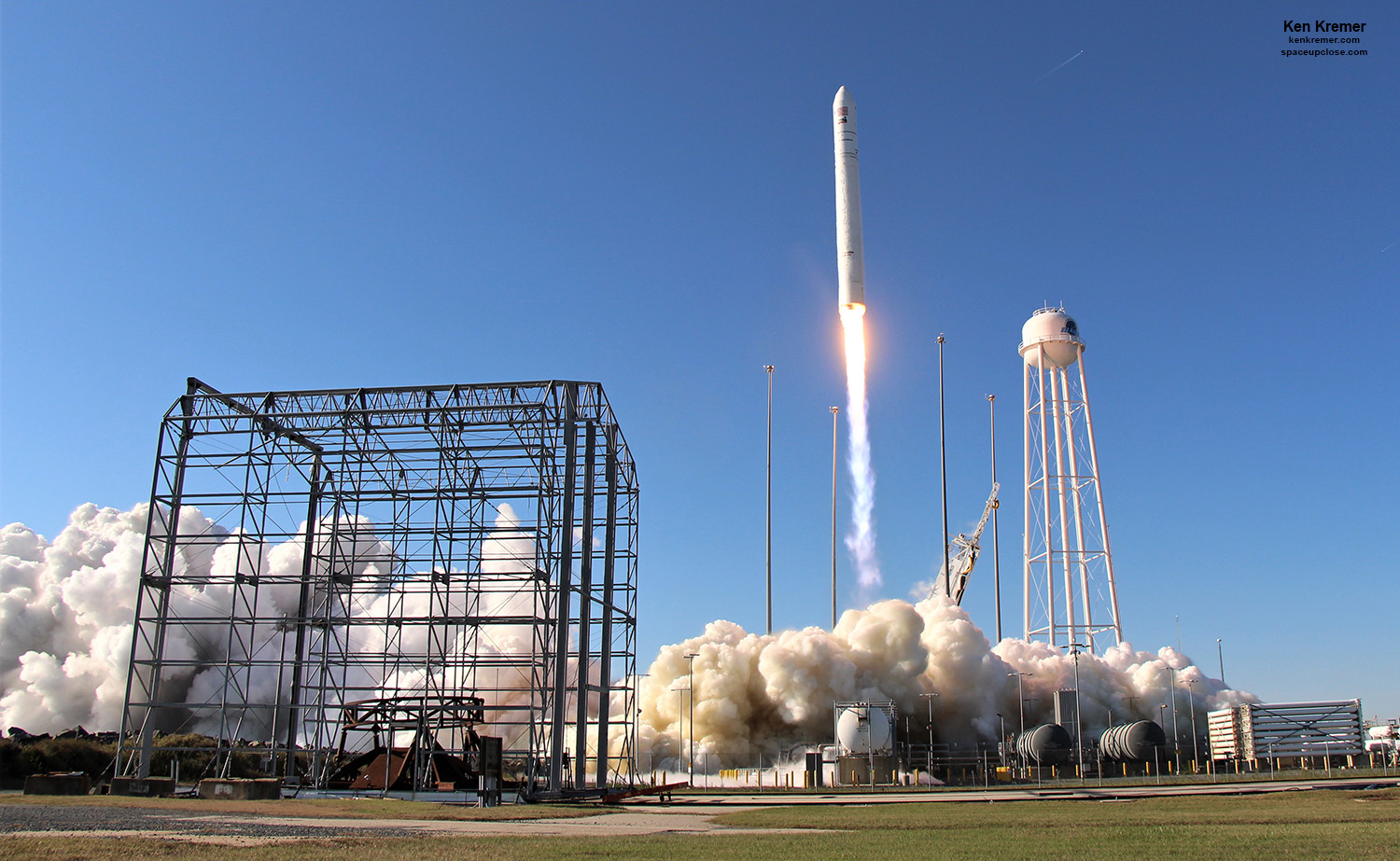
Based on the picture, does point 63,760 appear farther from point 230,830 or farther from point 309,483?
point 230,830

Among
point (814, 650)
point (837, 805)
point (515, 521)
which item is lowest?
point (837, 805)

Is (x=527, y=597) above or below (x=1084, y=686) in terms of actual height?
above

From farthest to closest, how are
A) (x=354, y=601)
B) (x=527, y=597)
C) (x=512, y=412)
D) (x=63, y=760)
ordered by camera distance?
1. (x=354, y=601)
2. (x=527, y=597)
3. (x=63, y=760)
4. (x=512, y=412)

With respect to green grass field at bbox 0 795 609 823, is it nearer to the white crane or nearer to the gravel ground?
the gravel ground

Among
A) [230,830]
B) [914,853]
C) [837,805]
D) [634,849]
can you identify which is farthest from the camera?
[837,805]

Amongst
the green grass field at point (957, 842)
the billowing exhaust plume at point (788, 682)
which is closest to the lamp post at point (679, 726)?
the billowing exhaust plume at point (788, 682)

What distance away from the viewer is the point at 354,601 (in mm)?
56031

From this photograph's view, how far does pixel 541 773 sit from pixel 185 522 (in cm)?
2999

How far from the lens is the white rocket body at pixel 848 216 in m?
46.6

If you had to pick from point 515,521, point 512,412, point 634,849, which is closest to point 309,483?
point 515,521

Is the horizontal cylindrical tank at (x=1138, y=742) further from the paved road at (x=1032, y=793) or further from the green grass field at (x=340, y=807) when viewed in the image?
the green grass field at (x=340, y=807)

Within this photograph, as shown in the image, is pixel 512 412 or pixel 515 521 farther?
pixel 515 521

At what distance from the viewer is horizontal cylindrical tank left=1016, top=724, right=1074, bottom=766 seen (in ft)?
157

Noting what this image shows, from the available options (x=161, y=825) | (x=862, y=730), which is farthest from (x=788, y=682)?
(x=161, y=825)
